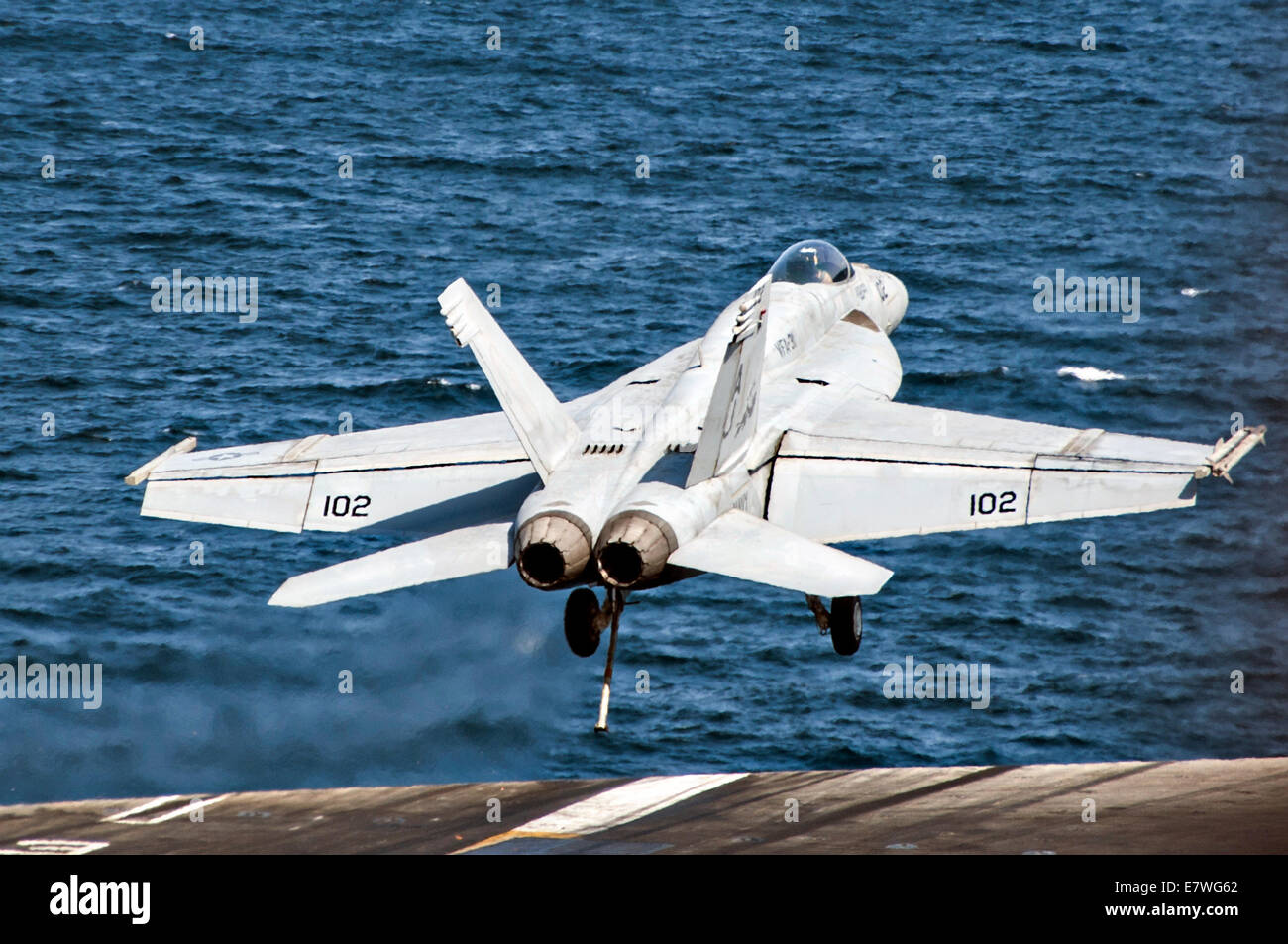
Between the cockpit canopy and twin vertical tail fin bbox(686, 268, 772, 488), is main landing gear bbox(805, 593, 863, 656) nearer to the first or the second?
twin vertical tail fin bbox(686, 268, 772, 488)

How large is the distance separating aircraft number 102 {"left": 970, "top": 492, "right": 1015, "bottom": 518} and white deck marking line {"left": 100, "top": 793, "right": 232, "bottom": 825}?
90.6 feet

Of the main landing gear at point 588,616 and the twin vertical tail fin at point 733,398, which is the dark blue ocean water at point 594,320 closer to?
the twin vertical tail fin at point 733,398

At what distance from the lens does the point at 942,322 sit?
10638cm

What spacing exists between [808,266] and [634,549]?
1962cm

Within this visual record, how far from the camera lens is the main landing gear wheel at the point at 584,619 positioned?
37.4m

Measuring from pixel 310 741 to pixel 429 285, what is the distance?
40385 millimetres

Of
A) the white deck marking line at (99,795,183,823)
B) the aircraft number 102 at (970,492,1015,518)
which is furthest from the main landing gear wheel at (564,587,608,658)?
the white deck marking line at (99,795,183,823)

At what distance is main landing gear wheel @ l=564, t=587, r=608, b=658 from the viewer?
37.4 m

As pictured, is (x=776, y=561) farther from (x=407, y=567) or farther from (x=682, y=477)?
(x=407, y=567)

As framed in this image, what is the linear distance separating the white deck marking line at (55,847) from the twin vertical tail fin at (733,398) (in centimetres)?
2229

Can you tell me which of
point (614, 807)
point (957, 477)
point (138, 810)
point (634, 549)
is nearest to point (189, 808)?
point (138, 810)

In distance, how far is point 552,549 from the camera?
35.8m

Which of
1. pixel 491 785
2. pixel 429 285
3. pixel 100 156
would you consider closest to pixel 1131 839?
pixel 491 785
